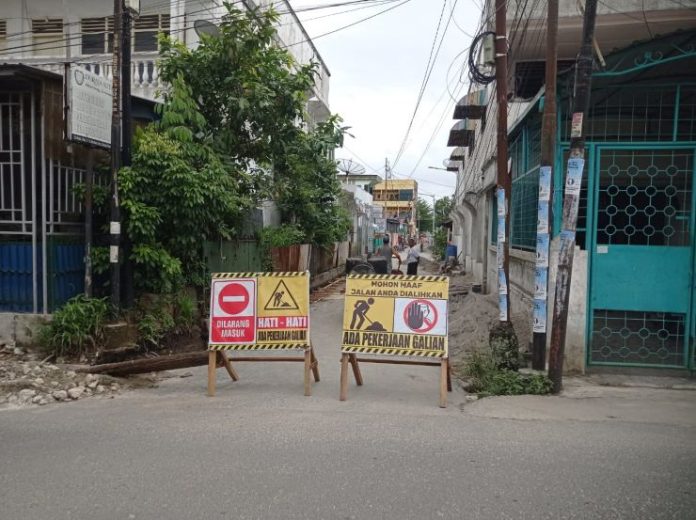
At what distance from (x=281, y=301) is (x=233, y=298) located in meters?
0.57

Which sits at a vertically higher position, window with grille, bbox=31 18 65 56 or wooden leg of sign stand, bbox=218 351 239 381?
window with grille, bbox=31 18 65 56

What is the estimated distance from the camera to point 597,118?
8336 mm

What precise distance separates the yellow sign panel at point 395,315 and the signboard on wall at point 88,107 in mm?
4041

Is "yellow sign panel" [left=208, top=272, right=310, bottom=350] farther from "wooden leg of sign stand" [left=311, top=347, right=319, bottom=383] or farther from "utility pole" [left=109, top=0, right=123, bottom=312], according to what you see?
"utility pole" [left=109, top=0, right=123, bottom=312]

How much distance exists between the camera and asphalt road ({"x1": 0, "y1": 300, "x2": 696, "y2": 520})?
3.65 metres

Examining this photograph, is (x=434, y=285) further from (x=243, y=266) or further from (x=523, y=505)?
(x=243, y=266)

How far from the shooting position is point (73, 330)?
24.0 ft

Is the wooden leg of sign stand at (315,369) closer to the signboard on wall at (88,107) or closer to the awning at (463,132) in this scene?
the signboard on wall at (88,107)

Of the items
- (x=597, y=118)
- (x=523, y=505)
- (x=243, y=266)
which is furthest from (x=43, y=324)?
(x=597, y=118)

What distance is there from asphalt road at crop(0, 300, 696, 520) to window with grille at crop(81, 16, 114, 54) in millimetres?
A: 10353

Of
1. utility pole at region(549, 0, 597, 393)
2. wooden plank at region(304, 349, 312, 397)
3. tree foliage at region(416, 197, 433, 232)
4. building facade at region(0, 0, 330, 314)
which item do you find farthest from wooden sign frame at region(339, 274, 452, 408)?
tree foliage at region(416, 197, 433, 232)

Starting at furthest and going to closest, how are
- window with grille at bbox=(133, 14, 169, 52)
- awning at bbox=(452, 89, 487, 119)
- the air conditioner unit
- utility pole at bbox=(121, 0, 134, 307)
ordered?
awning at bbox=(452, 89, 487, 119) < window with grille at bbox=(133, 14, 169, 52) < the air conditioner unit < utility pole at bbox=(121, 0, 134, 307)

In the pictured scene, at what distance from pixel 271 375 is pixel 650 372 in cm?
492

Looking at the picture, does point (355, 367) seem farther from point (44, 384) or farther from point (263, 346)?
point (44, 384)
